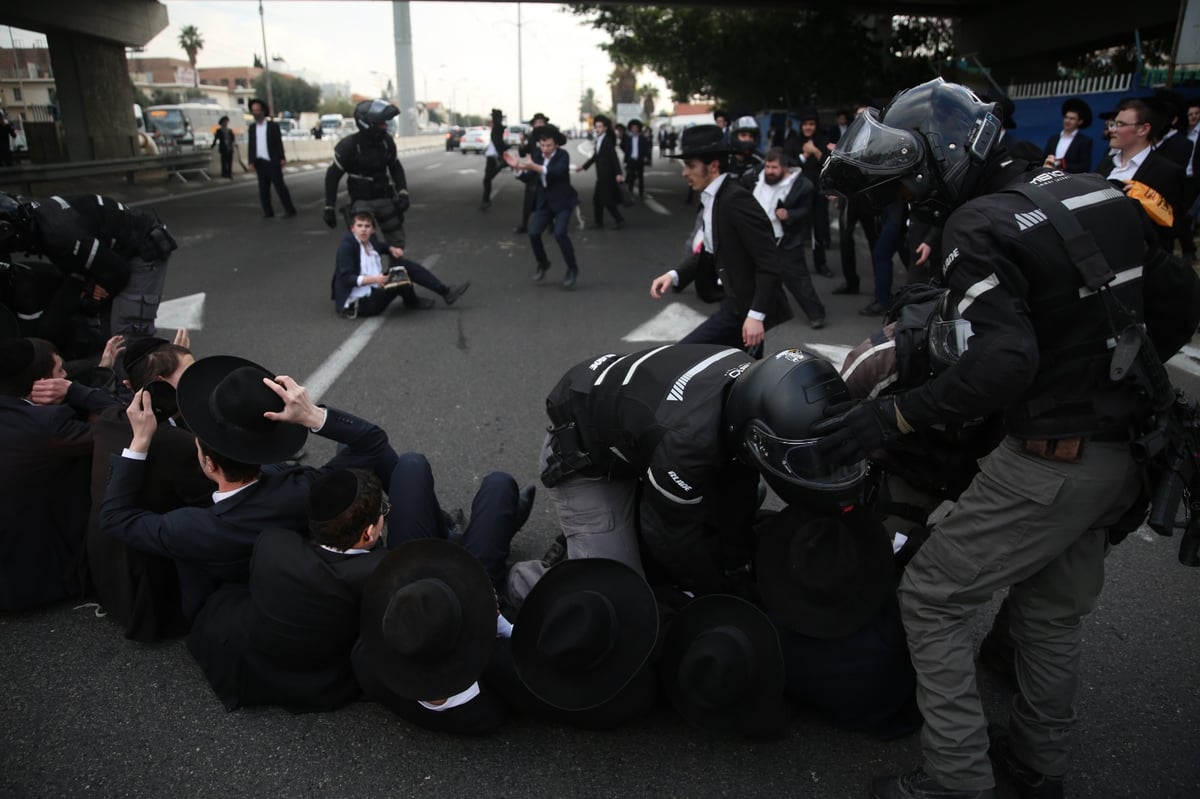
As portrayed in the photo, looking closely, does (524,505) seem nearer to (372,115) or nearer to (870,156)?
(870,156)

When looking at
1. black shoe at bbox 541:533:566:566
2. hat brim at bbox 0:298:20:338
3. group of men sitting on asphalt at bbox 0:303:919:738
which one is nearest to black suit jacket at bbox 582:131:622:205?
hat brim at bbox 0:298:20:338

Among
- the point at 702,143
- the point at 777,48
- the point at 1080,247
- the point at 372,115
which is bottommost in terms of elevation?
the point at 1080,247

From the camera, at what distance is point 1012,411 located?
87.0 inches

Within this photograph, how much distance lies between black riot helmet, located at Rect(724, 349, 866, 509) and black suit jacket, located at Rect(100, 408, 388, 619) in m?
1.61

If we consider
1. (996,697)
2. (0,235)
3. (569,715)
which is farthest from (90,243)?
(996,697)

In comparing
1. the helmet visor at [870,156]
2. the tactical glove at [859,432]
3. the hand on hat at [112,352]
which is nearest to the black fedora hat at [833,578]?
the tactical glove at [859,432]

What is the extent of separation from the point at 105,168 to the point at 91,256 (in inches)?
597

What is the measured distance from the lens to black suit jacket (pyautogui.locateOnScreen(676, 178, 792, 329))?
462 cm

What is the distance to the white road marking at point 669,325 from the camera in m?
7.24

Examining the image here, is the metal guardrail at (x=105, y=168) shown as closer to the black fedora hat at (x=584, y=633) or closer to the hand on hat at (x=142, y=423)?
the hand on hat at (x=142, y=423)

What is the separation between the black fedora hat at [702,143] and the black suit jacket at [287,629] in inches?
117

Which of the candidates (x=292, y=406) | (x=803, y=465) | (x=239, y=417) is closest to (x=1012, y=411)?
(x=803, y=465)

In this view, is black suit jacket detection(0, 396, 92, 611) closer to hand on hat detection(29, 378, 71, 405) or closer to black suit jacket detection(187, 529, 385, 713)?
hand on hat detection(29, 378, 71, 405)

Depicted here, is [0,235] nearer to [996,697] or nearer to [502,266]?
[996,697]
